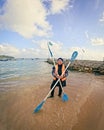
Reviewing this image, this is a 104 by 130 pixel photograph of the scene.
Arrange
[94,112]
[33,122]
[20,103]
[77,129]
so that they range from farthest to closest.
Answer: [20,103]
[94,112]
[33,122]
[77,129]

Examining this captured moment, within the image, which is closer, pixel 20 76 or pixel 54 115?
pixel 54 115

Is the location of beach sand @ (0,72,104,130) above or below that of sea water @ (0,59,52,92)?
above

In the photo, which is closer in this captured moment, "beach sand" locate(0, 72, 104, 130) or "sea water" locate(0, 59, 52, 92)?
"beach sand" locate(0, 72, 104, 130)

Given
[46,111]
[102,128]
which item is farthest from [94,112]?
[46,111]

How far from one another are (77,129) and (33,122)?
Answer: 1.47 m

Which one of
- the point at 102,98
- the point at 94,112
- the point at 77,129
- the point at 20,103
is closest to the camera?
the point at 77,129

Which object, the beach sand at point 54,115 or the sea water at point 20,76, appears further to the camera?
the sea water at point 20,76

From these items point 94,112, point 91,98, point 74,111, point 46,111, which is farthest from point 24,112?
point 91,98

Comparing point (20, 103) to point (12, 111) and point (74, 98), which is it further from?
point (74, 98)

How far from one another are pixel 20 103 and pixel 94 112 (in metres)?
3.36

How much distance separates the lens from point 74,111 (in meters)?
5.16

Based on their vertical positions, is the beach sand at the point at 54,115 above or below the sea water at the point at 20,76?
above

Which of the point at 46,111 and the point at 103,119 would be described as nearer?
the point at 103,119

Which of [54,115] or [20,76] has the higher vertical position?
[54,115]
